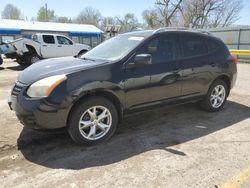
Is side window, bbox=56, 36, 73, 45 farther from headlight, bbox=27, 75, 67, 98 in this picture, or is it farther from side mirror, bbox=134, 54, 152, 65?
headlight, bbox=27, 75, 67, 98

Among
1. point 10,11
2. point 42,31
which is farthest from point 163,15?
point 10,11

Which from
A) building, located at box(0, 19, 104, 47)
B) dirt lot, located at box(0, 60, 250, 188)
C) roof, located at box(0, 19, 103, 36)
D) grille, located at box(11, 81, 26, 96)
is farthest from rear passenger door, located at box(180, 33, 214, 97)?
roof, located at box(0, 19, 103, 36)

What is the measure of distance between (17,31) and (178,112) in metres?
25.5

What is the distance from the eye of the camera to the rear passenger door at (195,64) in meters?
4.89

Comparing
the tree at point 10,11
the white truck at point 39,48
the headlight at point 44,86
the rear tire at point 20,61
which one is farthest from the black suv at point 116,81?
the tree at point 10,11

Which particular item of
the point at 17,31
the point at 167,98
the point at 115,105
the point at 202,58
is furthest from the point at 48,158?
the point at 17,31

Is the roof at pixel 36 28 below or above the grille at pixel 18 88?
above

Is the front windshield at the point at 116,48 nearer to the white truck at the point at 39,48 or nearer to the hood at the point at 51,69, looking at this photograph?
the hood at the point at 51,69

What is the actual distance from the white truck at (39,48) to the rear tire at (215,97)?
10.4 meters

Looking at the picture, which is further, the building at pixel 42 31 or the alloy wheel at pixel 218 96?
the building at pixel 42 31

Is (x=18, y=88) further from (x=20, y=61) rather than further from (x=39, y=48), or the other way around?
(x=20, y=61)

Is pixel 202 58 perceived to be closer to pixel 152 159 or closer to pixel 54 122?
pixel 152 159

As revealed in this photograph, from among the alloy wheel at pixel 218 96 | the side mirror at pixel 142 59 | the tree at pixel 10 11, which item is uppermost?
the tree at pixel 10 11

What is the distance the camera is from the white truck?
1425cm
